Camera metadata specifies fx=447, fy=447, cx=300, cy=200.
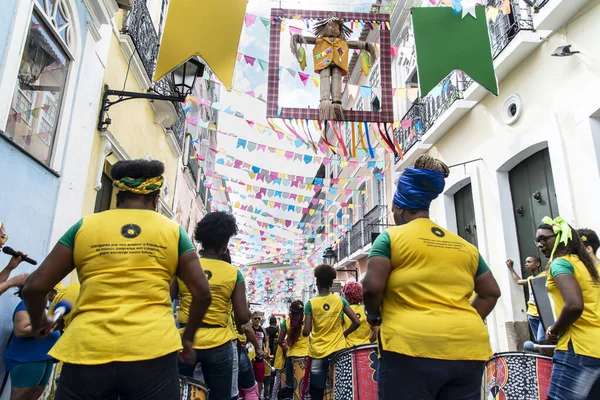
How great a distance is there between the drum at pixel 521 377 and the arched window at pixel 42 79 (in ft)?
14.4

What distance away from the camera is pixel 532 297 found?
5273 mm

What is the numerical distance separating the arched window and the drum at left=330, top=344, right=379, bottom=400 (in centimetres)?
351

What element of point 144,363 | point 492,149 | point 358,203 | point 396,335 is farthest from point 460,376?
point 358,203

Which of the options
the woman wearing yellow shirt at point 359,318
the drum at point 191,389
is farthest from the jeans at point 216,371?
the woman wearing yellow shirt at point 359,318

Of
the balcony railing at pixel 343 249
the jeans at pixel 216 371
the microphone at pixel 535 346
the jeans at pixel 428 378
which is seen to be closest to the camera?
the jeans at pixel 428 378

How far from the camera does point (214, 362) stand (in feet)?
9.81

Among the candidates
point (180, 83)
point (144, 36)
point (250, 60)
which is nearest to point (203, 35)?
point (180, 83)

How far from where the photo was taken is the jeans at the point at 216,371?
2975 millimetres

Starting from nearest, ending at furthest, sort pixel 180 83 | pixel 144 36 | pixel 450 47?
pixel 450 47
pixel 180 83
pixel 144 36

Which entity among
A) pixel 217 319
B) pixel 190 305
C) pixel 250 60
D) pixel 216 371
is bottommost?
pixel 216 371

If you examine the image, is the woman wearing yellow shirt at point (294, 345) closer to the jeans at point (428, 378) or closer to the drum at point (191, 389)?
the drum at point (191, 389)

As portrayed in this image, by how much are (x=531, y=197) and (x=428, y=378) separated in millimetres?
6144

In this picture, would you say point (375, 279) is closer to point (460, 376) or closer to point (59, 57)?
point (460, 376)

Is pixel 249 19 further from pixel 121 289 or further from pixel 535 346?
pixel 121 289
